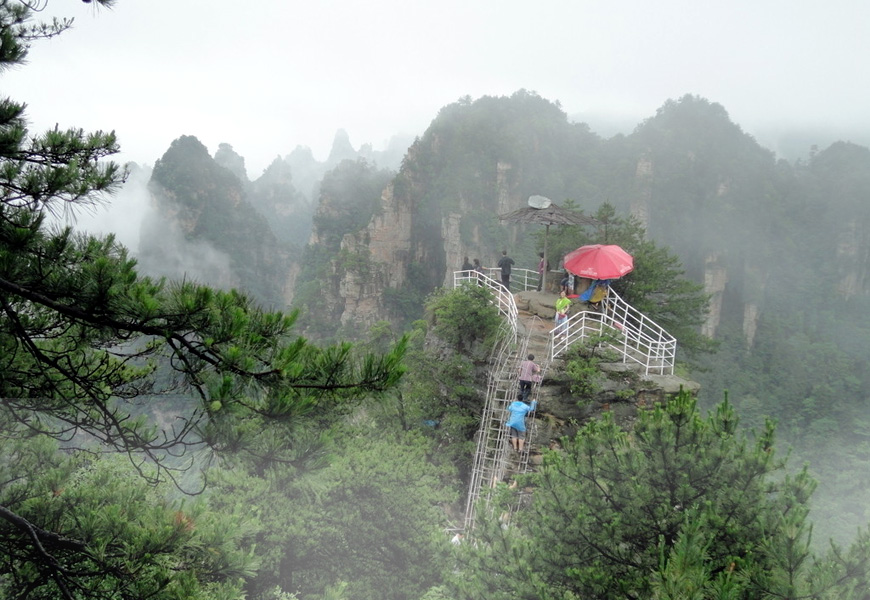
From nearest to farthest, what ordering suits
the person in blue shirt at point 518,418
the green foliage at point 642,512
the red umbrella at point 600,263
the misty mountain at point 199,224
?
1. the green foliage at point 642,512
2. the person in blue shirt at point 518,418
3. the red umbrella at point 600,263
4. the misty mountain at point 199,224

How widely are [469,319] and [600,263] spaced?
269 cm

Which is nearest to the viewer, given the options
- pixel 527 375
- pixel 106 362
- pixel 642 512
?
pixel 106 362

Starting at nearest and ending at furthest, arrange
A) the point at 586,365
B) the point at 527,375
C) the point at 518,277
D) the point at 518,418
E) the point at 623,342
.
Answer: the point at 518,418
the point at 527,375
the point at 586,365
the point at 623,342
the point at 518,277

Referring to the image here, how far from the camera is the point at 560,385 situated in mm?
7465

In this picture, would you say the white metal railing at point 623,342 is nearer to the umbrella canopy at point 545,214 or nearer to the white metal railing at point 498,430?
the white metal railing at point 498,430

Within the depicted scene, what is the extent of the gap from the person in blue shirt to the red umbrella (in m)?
3.04

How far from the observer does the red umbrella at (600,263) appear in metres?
8.90

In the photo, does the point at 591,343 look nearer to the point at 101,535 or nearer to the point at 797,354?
the point at 101,535

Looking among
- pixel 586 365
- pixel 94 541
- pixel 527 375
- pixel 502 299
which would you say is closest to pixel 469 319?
pixel 502 299

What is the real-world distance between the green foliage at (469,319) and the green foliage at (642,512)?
190 inches

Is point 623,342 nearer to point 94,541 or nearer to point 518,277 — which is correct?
point 518,277

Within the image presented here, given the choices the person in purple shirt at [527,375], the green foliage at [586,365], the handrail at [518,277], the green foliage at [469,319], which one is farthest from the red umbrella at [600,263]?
the person in purple shirt at [527,375]

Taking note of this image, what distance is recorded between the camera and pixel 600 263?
9.01 metres

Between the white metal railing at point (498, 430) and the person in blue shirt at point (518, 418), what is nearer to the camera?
the person in blue shirt at point (518, 418)
